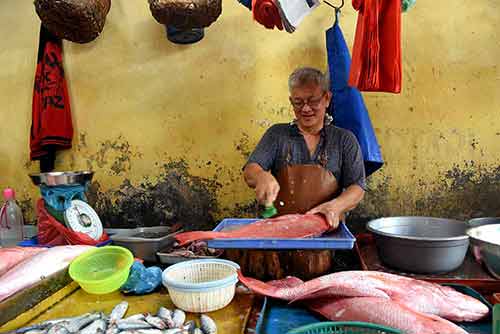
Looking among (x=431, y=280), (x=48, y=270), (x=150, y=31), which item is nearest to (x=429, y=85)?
(x=431, y=280)

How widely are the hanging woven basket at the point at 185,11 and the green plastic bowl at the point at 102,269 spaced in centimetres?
197

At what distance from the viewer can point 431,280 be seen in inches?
91.4

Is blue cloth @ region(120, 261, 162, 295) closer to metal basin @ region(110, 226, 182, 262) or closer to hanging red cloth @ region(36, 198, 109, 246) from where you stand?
metal basin @ region(110, 226, 182, 262)

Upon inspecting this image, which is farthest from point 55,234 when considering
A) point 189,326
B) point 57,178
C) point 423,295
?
point 423,295

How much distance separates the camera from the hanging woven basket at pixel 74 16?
3.24 meters

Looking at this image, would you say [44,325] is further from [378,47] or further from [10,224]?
[10,224]

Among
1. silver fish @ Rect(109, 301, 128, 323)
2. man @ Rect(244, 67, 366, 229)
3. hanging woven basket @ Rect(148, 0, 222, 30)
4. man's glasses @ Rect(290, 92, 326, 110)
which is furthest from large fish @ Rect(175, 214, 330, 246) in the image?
hanging woven basket @ Rect(148, 0, 222, 30)

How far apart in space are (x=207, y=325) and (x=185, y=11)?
2.51 meters

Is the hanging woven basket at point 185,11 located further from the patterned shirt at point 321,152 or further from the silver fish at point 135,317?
the silver fish at point 135,317

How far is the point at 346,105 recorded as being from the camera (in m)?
3.30

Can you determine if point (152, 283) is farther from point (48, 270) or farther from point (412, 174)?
point (412, 174)

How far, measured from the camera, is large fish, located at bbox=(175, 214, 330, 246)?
86.2 inches

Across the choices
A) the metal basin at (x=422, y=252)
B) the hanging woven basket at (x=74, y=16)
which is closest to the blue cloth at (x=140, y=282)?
the metal basin at (x=422, y=252)

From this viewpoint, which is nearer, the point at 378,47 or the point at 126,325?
the point at 126,325
